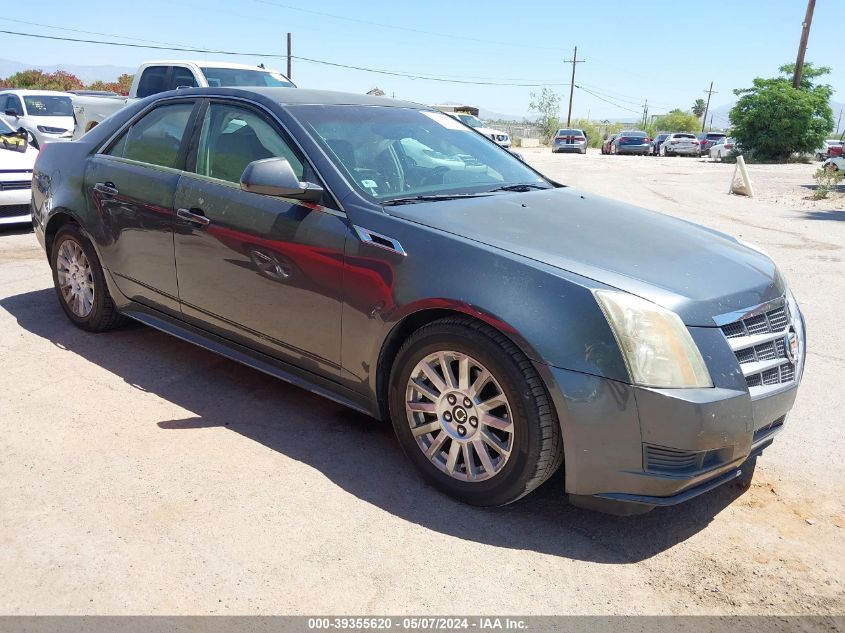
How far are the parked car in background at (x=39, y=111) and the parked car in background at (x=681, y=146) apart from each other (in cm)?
3436

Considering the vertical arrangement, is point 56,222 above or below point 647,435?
above

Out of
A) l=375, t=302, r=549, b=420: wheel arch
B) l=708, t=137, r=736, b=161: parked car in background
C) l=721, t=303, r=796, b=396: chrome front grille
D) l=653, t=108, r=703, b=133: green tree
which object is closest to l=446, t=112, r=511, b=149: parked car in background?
l=375, t=302, r=549, b=420: wheel arch

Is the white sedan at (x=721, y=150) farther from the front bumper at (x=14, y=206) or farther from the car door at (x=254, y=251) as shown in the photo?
the car door at (x=254, y=251)

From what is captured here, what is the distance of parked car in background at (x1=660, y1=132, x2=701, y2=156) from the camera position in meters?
43.3

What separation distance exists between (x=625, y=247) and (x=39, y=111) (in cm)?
1744

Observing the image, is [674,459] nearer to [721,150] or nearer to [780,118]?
[780,118]

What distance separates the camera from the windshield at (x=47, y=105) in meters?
17.1

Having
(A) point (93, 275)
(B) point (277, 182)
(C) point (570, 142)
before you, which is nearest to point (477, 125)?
(C) point (570, 142)

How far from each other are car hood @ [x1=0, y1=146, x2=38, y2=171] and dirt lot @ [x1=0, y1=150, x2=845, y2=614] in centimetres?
513

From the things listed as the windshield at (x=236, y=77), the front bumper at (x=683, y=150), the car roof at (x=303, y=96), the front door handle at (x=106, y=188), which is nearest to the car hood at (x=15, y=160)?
the windshield at (x=236, y=77)

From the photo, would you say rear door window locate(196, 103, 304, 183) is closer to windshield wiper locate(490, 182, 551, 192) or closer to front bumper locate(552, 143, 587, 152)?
windshield wiper locate(490, 182, 551, 192)

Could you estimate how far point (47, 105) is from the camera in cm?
1742

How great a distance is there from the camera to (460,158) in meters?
4.29

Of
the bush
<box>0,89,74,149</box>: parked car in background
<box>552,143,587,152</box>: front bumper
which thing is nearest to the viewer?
<box>0,89,74,149</box>: parked car in background
